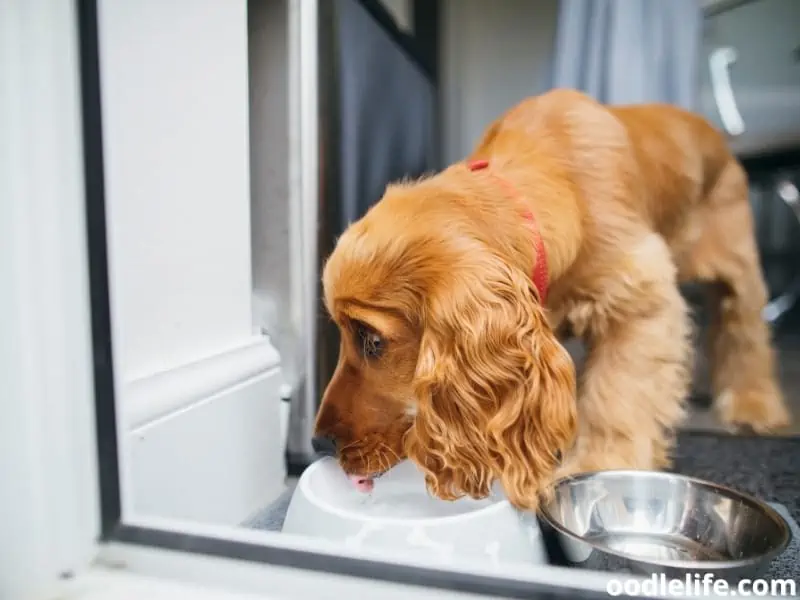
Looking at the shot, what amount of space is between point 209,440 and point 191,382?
9 cm

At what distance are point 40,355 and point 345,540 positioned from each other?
14.0 inches

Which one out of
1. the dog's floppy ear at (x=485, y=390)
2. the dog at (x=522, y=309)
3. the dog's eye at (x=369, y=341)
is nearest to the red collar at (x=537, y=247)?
the dog at (x=522, y=309)

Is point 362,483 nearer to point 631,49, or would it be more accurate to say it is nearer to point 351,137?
point 351,137

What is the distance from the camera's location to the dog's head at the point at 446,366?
2.95ft

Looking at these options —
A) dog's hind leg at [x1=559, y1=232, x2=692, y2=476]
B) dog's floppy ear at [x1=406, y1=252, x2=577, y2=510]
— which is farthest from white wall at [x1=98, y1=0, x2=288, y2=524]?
dog's hind leg at [x1=559, y1=232, x2=692, y2=476]

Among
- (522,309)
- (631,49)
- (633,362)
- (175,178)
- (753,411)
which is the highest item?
(631,49)

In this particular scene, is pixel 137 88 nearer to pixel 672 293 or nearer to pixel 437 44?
pixel 672 293

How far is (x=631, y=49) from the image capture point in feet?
5.90

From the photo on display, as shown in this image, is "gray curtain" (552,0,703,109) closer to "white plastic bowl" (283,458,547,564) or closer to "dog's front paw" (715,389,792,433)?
"dog's front paw" (715,389,792,433)

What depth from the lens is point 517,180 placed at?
1.13 meters

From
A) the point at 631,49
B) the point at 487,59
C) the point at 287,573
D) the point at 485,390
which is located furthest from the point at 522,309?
the point at 487,59

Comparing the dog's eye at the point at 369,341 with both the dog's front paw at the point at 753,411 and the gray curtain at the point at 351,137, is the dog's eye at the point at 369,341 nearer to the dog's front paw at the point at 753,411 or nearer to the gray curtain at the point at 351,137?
the gray curtain at the point at 351,137

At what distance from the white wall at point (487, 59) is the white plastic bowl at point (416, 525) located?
3.85ft

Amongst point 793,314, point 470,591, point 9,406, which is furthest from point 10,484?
point 793,314
